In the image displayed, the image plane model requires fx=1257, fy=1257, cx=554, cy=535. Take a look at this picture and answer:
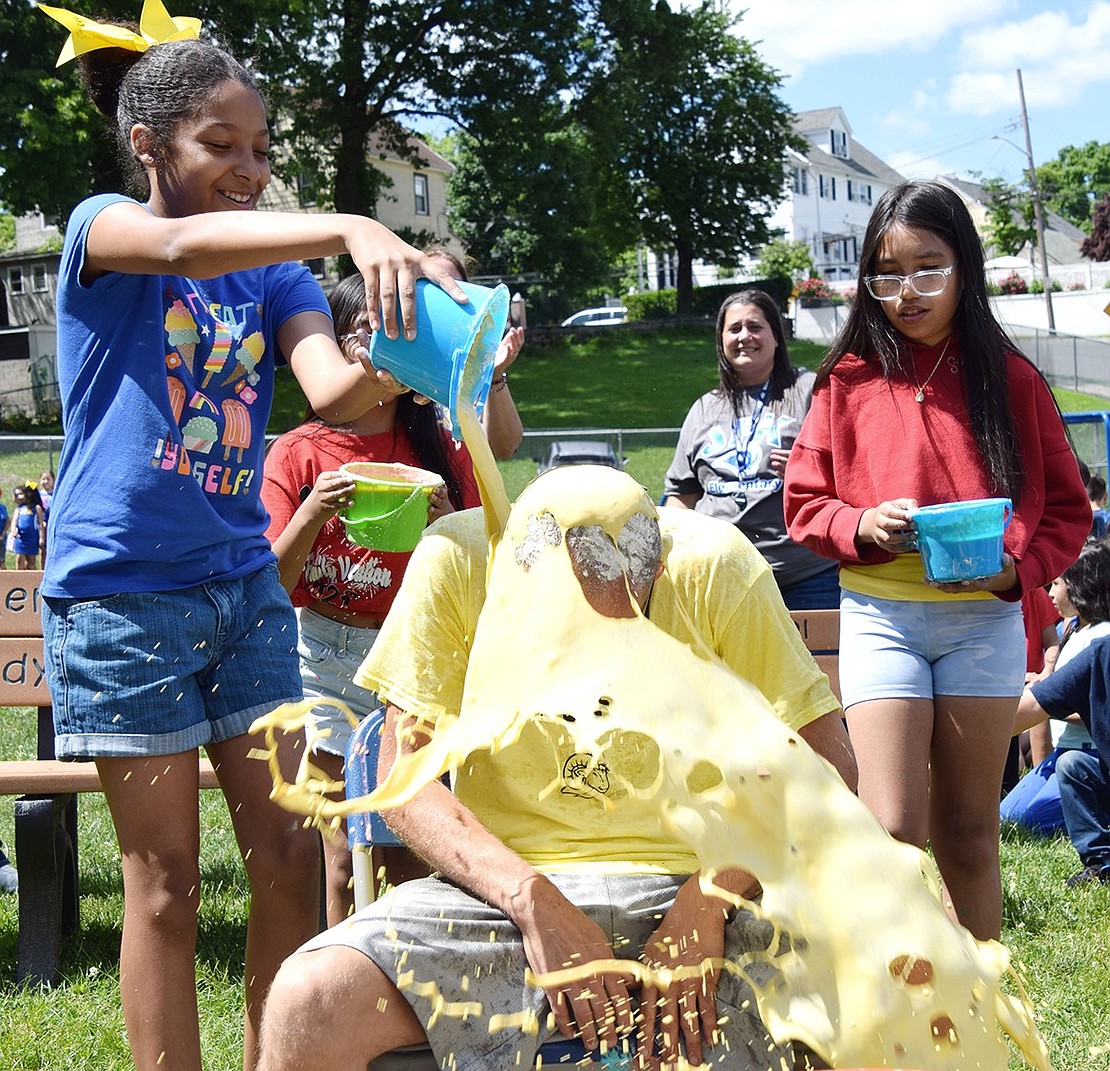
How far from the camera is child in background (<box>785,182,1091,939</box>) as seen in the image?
10.3 ft

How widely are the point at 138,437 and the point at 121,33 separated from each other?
886 mm

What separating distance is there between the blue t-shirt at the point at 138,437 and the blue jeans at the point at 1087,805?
3574mm

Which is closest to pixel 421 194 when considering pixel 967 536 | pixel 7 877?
pixel 7 877

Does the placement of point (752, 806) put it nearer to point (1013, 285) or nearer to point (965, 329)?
point (965, 329)

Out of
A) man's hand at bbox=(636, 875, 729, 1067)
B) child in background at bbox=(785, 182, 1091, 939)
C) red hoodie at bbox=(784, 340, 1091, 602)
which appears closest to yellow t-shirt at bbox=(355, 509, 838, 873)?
man's hand at bbox=(636, 875, 729, 1067)

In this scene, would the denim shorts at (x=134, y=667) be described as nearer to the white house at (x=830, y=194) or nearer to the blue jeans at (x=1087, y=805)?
the blue jeans at (x=1087, y=805)

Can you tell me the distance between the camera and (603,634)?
1.99 meters

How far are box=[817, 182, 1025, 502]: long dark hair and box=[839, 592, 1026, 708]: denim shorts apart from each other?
342mm

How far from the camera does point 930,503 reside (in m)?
3.28

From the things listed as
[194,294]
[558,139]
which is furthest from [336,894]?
[558,139]

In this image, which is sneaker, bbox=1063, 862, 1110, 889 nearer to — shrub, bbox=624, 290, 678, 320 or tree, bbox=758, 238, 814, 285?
shrub, bbox=624, 290, 678, 320

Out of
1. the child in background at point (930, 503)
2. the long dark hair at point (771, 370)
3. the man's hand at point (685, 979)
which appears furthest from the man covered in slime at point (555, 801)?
the long dark hair at point (771, 370)

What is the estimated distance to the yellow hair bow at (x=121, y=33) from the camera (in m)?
2.55

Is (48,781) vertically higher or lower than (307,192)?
lower
